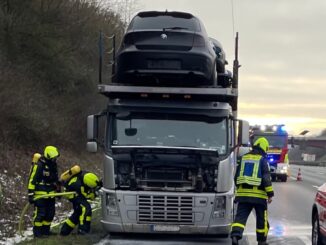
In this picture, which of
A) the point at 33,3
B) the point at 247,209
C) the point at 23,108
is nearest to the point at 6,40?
the point at 33,3

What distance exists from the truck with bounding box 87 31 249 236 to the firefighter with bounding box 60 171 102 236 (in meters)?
0.44

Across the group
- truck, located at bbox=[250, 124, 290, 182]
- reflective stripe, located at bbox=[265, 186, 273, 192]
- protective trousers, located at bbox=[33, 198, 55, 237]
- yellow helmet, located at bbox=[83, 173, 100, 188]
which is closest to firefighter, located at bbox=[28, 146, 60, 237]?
protective trousers, located at bbox=[33, 198, 55, 237]

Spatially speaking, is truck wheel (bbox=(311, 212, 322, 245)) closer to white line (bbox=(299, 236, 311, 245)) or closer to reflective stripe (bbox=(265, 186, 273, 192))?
reflective stripe (bbox=(265, 186, 273, 192))

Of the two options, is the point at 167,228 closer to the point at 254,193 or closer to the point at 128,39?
the point at 254,193

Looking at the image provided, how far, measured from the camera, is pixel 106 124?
11055 mm

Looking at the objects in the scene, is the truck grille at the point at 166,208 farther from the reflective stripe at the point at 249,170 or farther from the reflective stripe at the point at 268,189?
the reflective stripe at the point at 268,189

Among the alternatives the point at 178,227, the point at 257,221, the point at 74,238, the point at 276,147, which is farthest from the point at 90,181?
the point at 276,147

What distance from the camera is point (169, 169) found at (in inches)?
412

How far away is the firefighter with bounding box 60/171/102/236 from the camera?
35.9 feet

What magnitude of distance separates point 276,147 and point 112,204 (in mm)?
22162

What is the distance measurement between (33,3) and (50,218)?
1527 centimetres

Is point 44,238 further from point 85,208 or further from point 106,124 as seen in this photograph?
point 106,124

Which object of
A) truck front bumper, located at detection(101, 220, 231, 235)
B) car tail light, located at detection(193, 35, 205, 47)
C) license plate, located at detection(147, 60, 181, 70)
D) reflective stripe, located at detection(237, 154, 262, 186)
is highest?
car tail light, located at detection(193, 35, 205, 47)

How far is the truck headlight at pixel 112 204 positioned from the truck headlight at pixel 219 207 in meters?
1.75
